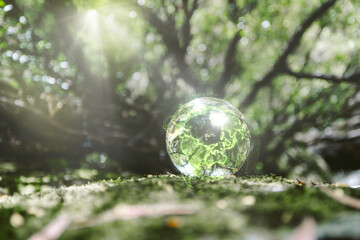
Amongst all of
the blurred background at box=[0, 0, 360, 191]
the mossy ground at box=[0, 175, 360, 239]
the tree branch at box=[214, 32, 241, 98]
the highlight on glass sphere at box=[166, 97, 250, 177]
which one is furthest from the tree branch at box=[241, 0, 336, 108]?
the mossy ground at box=[0, 175, 360, 239]

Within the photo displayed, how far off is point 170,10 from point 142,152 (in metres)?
4.41

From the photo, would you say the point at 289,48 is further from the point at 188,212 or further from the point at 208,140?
the point at 188,212

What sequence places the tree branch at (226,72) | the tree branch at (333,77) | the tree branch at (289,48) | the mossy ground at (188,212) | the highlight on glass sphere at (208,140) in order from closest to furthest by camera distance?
the mossy ground at (188,212), the highlight on glass sphere at (208,140), the tree branch at (289,48), the tree branch at (333,77), the tree branch at (226,72)

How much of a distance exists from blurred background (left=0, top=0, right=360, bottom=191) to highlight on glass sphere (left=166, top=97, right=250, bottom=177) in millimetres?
2138

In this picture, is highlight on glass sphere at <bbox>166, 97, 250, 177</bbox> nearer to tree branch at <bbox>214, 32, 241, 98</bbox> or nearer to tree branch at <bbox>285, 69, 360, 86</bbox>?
tree branch at <bbox>214, 32, 241, 98</bbox>

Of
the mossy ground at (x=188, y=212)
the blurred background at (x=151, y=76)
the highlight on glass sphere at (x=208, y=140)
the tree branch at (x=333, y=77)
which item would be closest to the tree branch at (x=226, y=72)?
the blurred background at (x=151, y=76)

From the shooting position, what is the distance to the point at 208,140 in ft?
9.64

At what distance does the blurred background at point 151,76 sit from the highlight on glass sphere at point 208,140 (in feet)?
7.01

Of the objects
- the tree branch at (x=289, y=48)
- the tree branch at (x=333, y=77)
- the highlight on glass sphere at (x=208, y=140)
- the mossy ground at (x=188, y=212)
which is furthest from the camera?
the tree branch at (x=333, y=77)

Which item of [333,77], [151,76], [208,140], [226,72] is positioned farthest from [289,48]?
[208,140]

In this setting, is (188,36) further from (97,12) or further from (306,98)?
(306,98)

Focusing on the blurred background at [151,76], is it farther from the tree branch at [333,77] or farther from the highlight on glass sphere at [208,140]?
the highlight on glass sphere at [208,140]

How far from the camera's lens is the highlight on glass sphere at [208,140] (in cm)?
296

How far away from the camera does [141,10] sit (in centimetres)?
572
